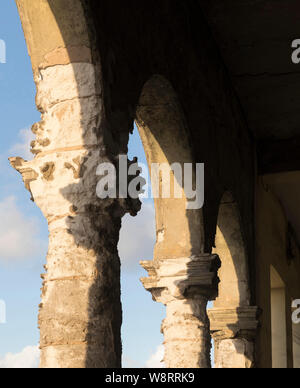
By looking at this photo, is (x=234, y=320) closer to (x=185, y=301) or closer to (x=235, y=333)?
(x=235, y=333)

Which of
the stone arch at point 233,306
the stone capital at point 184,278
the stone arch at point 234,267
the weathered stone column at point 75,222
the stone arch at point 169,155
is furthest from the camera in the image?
the stone arch at point 234,267

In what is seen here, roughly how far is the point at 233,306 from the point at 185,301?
2.24 metres

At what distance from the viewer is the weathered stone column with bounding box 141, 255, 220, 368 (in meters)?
6.69

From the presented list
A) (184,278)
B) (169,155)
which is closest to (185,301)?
(184,278)

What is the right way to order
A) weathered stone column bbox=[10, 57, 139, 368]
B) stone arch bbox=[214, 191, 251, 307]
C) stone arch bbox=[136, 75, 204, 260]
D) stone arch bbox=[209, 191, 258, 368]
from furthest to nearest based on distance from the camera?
1. stone arch bbox=[214, 191, 251, 307]
2. stone arch bbox=[209, 191, 258, 368]
3. stone arch bbox=[136, 75, 204, 260]
4. weathered stone column bbox=[10, 57, 139, 368]

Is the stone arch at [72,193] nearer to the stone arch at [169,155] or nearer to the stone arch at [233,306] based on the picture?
the stone arch at [169,155]

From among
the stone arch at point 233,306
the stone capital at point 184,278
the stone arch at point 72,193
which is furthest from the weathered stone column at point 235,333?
the stone arch at point 72,193

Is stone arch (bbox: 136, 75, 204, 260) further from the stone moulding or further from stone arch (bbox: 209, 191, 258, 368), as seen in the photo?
the stone moulding

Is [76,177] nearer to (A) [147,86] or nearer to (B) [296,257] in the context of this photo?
(A) [147,86]

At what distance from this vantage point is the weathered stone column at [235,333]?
29.1ft

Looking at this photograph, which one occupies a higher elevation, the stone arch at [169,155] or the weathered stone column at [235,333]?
the stone arch at [169,155]

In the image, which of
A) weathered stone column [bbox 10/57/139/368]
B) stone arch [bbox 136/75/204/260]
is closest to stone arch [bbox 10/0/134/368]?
weathered stone column [bbox 10/57/139/368]

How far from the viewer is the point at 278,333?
1273 cm

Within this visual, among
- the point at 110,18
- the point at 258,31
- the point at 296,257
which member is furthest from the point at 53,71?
the point at 296,257
